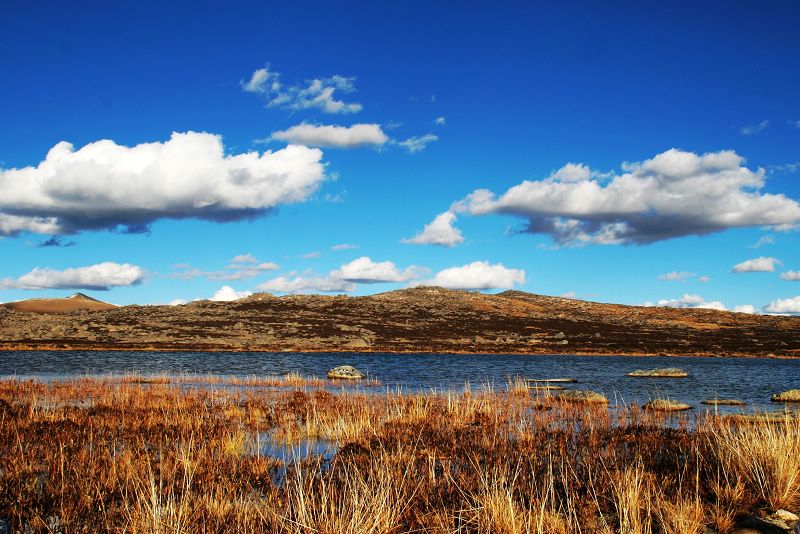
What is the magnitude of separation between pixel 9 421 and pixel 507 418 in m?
13.4

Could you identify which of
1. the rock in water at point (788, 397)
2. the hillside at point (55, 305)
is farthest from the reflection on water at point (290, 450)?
the hillside at point (55, 305)

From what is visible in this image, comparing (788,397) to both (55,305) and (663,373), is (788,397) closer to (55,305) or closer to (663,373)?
(663,373)

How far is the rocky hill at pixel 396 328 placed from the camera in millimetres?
85250

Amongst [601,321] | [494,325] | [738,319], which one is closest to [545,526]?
[494,325]

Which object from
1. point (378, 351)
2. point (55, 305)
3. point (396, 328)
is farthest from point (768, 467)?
point (55, 305)

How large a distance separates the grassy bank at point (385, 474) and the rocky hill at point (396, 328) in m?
65.3

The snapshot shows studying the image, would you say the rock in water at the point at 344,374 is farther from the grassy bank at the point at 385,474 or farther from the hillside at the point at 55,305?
the hillside at the point at 55,305

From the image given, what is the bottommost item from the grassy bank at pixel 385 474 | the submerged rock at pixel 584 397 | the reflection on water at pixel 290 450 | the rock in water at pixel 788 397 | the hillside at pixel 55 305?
the rock in water at pixel 788 397

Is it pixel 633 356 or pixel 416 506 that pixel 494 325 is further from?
pixel 416 506

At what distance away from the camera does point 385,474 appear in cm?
965

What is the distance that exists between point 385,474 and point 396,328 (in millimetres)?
97774

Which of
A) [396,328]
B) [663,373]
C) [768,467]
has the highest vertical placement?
[768,467]

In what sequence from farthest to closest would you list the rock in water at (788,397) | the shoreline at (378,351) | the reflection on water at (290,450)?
the shoreline at (378,351) < the rock in water at (788,397) < the reflection on water at (290,450)

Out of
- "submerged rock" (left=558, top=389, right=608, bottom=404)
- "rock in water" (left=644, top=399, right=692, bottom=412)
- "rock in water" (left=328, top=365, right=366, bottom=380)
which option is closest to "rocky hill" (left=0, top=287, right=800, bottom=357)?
"rock in water" (left=328, top=365, right=366, bottom=380)
